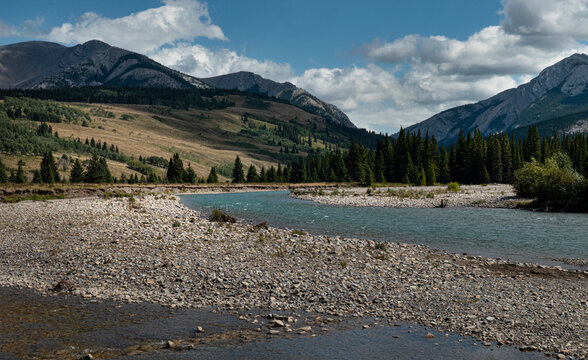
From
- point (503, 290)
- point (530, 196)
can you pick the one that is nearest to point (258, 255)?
point (503, 290)

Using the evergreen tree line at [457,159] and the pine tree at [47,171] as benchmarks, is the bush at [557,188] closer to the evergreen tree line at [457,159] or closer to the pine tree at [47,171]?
the evergreen tree line at [457,159]

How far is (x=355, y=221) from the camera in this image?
42281mm

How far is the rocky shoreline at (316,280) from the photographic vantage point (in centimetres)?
1325

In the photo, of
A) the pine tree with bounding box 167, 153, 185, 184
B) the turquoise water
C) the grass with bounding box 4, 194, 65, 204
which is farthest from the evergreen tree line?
the grass with bounding box 4, 194, 65, 204

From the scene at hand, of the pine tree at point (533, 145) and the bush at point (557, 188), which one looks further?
the pine tree at point (533, 145)

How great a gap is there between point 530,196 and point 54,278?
6563cm

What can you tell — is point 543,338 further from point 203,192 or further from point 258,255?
point 203,192

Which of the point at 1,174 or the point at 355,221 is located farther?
the point at 1,174

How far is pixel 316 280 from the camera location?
17453 mm

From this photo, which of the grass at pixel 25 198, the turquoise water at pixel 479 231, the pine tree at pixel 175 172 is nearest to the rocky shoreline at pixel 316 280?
the turquoise water at pixel 479 231

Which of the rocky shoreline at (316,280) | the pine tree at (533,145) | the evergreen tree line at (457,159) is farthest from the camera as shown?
the pine tree at (533,145)

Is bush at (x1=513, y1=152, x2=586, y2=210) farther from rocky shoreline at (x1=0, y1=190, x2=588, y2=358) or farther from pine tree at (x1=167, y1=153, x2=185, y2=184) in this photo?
pine tree at (x1=167, y1=153, x2=185, y2=184)

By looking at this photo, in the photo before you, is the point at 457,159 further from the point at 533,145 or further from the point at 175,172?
the point at 175,172

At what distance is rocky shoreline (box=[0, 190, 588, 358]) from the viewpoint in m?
13.2
